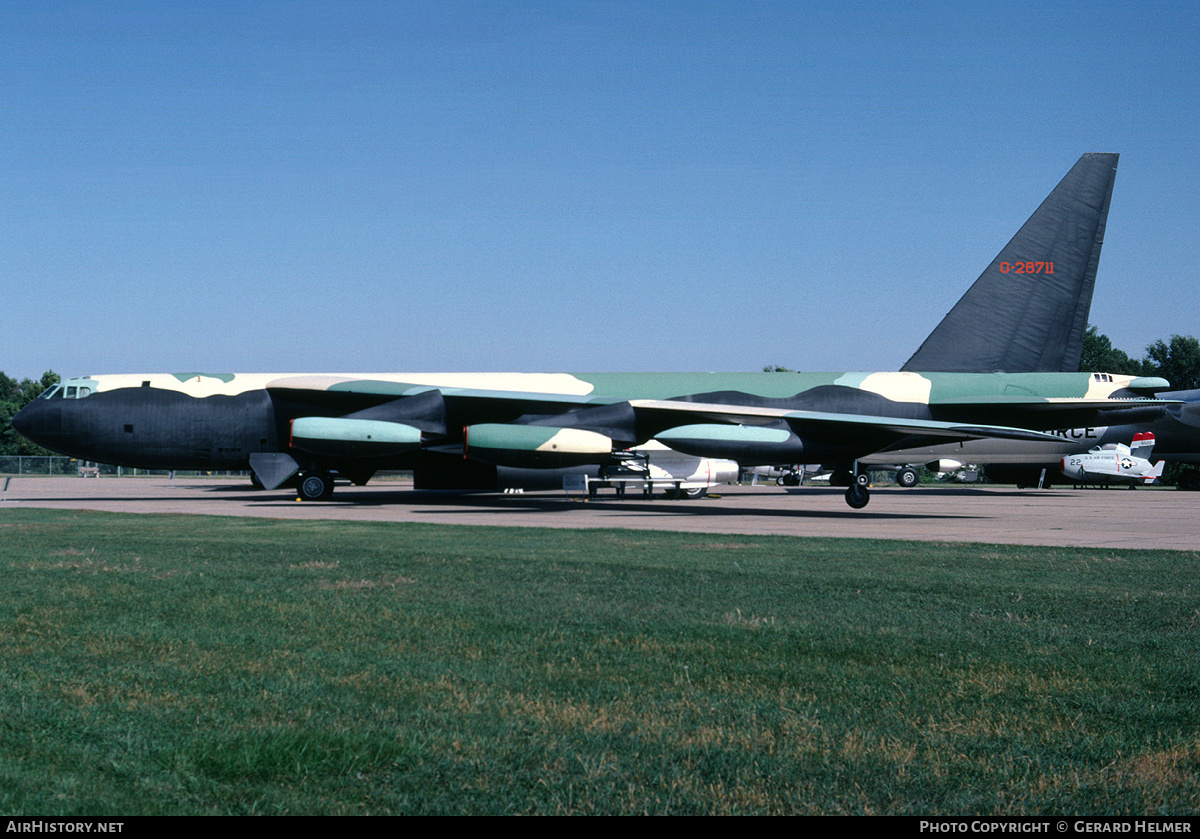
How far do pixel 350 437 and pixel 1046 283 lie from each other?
1824 cm

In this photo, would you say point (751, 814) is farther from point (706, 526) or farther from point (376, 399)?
point (376, 399)

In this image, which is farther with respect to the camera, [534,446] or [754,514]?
[754,514]

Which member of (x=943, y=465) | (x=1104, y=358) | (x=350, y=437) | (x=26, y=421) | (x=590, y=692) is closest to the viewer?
(x=590, y=692)

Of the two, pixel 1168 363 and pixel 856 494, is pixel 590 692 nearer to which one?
pixel 856 494

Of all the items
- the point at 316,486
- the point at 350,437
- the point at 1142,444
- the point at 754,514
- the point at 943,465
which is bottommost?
the point at 754,514

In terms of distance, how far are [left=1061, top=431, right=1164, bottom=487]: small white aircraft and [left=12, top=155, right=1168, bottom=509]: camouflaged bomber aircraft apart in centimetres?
2553

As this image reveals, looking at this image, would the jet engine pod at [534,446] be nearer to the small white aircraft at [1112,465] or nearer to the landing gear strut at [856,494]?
the landing gear strut at [856,494]

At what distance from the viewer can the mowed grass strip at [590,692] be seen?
3.60 metres

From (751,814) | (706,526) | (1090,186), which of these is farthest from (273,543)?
(1090,186)

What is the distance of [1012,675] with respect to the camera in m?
5.36

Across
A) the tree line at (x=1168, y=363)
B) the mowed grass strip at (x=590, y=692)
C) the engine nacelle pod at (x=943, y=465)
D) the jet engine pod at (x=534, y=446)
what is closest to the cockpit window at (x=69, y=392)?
the jet engine pod at (x=534, y=446)

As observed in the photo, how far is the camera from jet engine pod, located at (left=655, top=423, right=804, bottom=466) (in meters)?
21.3

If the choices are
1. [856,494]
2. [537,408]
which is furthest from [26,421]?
[856,494]

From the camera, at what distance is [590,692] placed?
4.93 m
